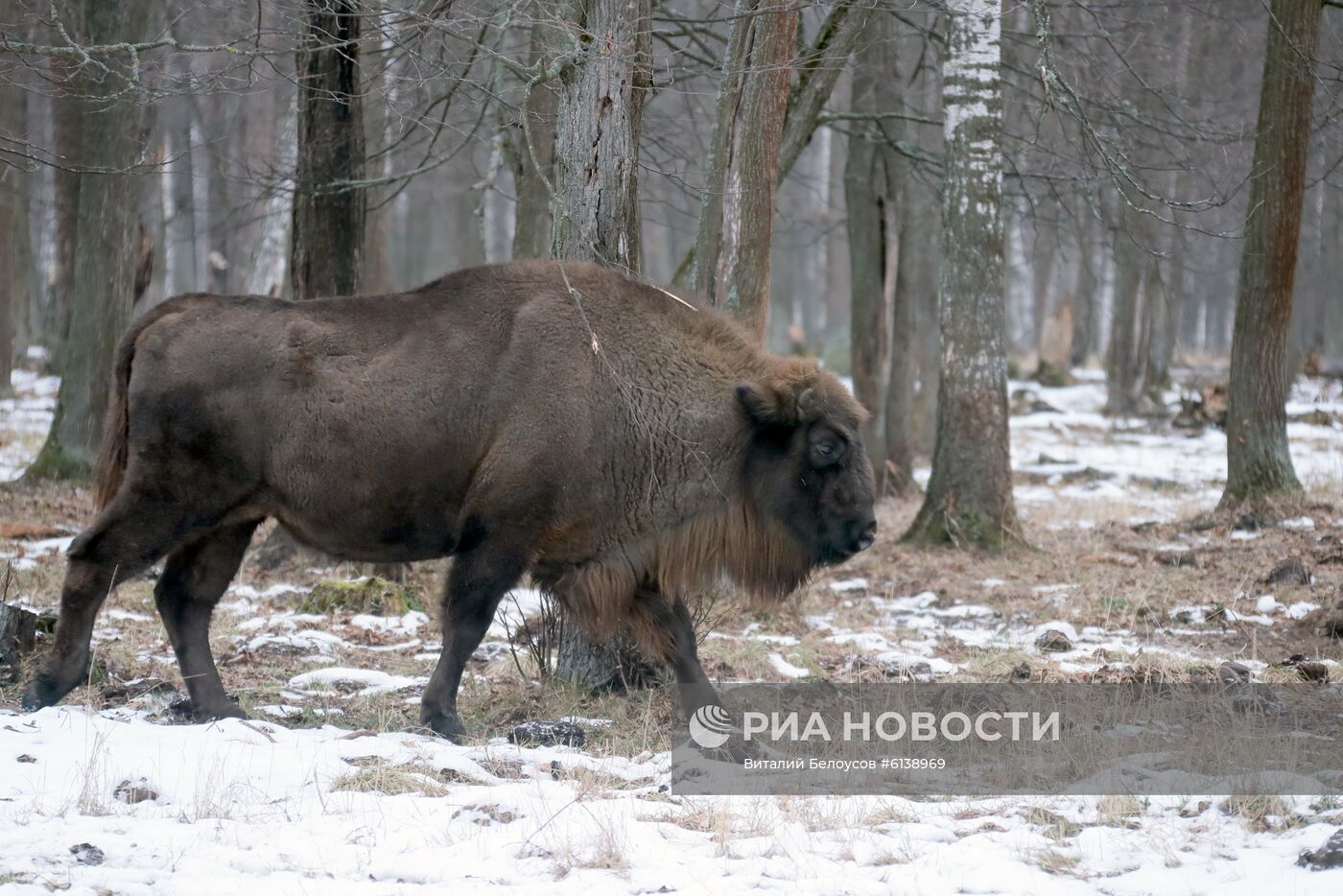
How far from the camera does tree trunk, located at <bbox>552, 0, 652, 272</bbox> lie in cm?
645

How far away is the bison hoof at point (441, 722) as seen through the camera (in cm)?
576

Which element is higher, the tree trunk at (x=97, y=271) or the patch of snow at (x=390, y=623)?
the tree trunk at (x=97, y=271)

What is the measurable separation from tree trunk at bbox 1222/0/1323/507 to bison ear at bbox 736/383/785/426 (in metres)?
6.75

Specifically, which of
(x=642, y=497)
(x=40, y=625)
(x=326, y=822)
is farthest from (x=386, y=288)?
(x=326, y=822)

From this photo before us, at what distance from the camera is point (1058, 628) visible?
8117 mm

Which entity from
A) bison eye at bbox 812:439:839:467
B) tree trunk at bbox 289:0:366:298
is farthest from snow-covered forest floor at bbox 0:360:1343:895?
tree trunk at bbox 289:0:366:298

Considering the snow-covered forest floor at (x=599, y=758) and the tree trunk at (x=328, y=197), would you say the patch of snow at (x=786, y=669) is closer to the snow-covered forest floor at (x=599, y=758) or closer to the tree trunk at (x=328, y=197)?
the snow-covered forest floor at (x=599, y=758)

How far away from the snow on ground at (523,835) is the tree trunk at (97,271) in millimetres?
8077

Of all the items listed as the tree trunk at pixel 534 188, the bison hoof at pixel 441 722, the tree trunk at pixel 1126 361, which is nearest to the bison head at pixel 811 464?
the bison hoof at pixel 441 722

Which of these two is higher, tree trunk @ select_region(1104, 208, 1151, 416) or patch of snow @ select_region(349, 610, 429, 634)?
tree trunk @ select_region(1104, 208, 1151, 416)

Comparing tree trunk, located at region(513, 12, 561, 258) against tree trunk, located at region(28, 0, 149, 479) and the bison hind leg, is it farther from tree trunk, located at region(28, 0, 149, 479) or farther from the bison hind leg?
the bison hind leg

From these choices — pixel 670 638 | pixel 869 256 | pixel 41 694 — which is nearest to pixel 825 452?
pixel 670 638

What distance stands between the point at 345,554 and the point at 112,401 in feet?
4.49

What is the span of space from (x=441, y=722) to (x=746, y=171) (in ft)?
13.5
